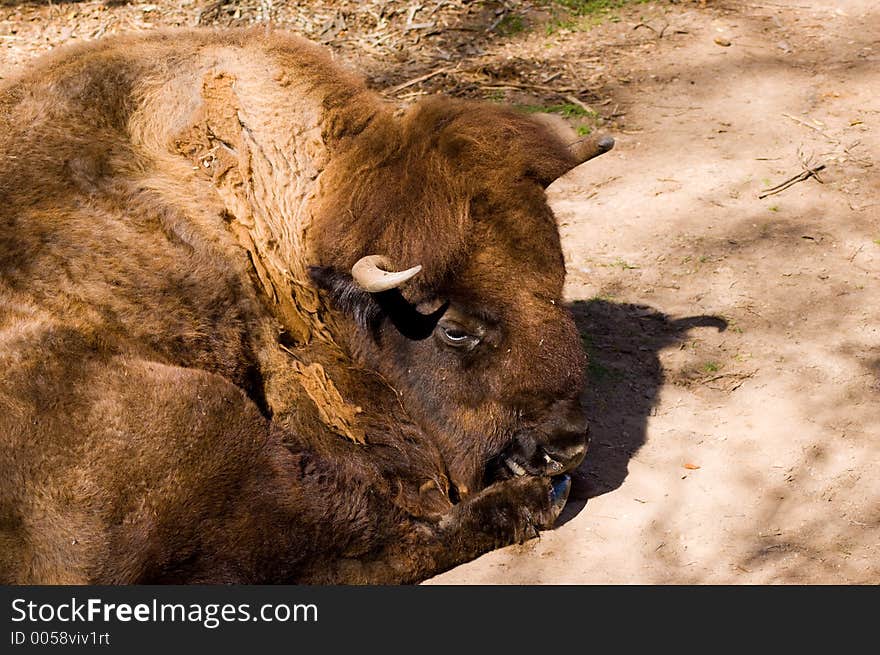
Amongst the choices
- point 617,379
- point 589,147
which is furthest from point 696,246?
point 589,147

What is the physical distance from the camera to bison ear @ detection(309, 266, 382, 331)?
4832 millimetres

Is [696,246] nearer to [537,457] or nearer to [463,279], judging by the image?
[537,457]

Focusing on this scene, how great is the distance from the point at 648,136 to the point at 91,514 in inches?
232

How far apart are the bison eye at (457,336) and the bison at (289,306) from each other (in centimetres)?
1

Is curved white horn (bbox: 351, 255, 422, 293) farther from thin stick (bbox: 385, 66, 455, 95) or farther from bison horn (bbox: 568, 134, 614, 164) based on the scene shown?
thin stick (bbox: 385, 66, 455, 95)

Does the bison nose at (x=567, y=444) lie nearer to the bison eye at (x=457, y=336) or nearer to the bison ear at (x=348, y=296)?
the bison eye at (x=457, y=336)

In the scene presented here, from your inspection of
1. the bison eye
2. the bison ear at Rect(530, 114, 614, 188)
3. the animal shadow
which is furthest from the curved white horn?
the animal shadow

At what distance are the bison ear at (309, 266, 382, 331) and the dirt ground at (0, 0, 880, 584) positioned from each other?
123 cm

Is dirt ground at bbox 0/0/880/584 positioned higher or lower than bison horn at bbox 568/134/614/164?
lower

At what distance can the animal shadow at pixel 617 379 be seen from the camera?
213 inches

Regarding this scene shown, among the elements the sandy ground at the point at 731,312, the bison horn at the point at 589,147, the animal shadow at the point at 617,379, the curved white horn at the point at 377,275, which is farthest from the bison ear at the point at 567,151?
the sandy ground at the point at 731,312

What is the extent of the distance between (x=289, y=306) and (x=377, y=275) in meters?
0.65

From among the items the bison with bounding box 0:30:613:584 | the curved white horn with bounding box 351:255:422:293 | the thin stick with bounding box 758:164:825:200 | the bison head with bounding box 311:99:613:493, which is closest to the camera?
the bison with bounding box 0:30:613:584

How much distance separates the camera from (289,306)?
4953 millimetres
